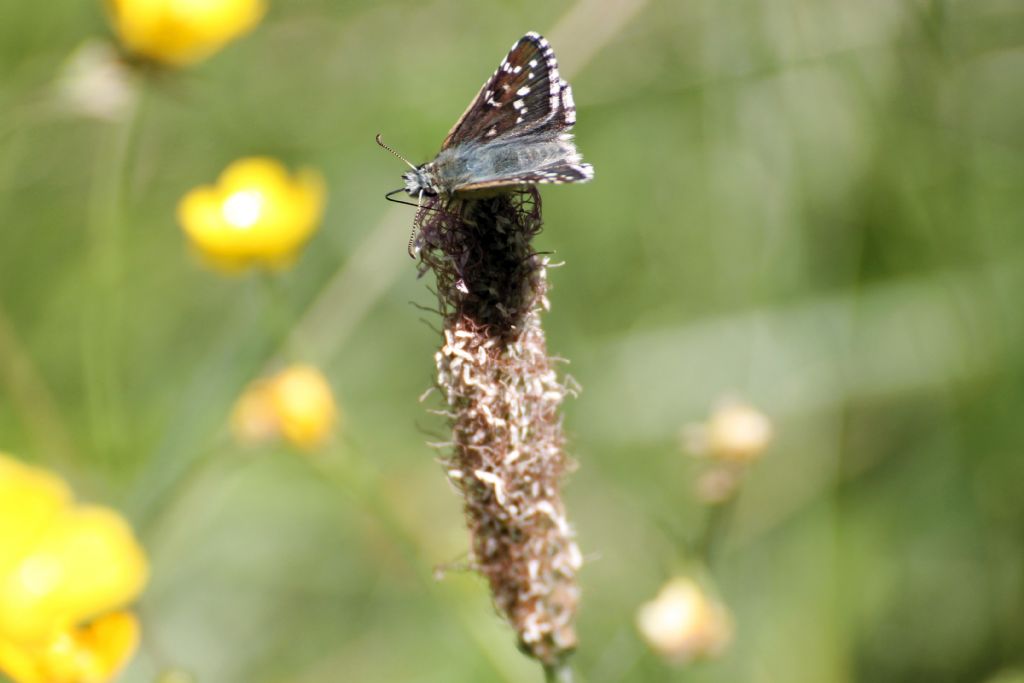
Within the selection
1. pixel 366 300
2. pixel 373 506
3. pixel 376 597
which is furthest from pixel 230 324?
pixel 373 506

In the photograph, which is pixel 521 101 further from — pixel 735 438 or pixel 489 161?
pixel 735 438

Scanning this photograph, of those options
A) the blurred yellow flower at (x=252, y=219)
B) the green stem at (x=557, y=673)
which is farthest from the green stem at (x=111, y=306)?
the green stem at (x=557, y=673)

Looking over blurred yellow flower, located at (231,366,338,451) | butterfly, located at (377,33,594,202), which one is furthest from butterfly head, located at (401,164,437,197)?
blurred yellow flower, located at (231,366,338,451)

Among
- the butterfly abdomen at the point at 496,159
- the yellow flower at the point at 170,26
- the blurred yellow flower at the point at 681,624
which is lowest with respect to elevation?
the blurred yellow flower at the point at 681,624

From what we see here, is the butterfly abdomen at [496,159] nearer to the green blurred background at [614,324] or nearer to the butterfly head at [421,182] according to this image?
the butterfly head at [421,182]

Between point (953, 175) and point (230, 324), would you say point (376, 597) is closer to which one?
point (230, 324)

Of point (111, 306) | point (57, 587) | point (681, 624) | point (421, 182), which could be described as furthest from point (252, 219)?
point (681, 624)
